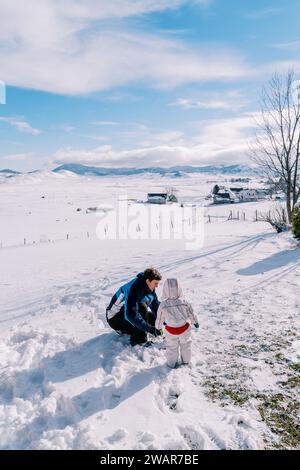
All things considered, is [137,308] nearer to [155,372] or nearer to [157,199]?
[155,372]

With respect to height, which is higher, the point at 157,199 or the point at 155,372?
the point at 157,199

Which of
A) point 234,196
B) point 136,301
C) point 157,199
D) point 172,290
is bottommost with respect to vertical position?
point 136,301

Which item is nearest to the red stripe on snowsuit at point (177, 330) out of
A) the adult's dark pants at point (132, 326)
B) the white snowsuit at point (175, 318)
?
the white snowsuit at point (175, 318)

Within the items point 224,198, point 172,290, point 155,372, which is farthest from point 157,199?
point 155,372

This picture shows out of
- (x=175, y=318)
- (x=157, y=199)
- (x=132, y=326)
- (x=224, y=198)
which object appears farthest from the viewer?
(x=157, y=199)

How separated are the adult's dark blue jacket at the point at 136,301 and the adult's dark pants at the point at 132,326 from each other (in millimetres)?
72

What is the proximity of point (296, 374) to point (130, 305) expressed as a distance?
8.97 ft

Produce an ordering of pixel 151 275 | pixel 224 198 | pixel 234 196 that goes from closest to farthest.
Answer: pixel 151 275, pixel 224 198, pixel 234 196

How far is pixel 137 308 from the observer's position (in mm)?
5719

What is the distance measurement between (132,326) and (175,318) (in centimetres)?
105

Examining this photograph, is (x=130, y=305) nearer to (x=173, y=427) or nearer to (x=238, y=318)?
(x=173, y=427)

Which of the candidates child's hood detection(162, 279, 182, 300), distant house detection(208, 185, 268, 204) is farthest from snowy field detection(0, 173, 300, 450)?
distant house detection(208, 185, 268, 204)

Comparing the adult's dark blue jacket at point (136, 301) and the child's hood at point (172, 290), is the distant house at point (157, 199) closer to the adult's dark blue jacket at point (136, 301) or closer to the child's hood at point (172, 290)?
the adult's dark blue jacket at point (136, 301)

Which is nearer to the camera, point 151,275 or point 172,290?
point 172,290
